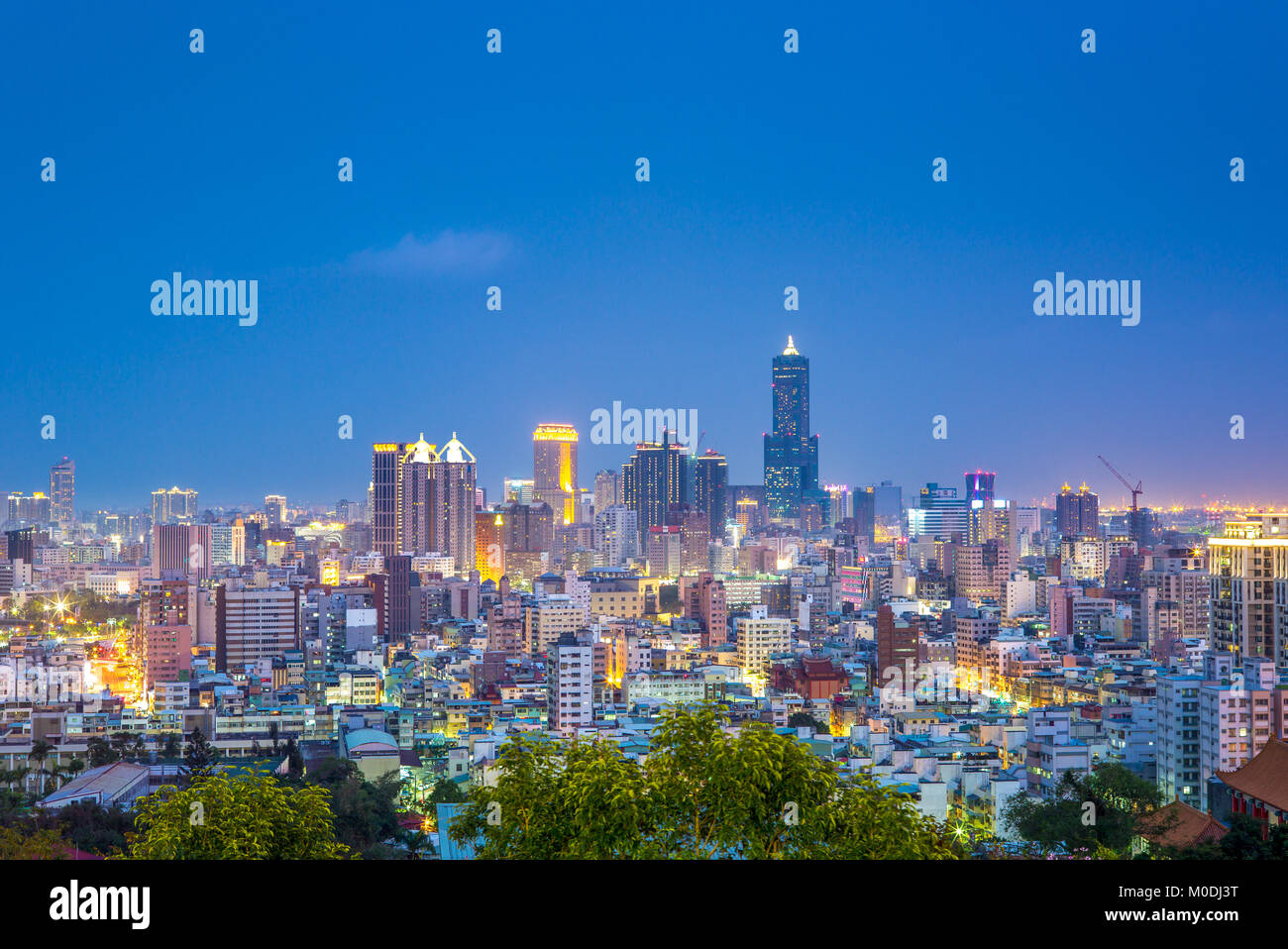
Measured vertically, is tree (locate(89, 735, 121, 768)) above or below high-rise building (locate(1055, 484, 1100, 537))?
below

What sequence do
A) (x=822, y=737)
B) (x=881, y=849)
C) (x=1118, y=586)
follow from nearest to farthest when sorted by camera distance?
(x=881, y=849), (x=822, y=737), (x=1118, y=586)

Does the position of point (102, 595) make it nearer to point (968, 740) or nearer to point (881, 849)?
point (968, 740)

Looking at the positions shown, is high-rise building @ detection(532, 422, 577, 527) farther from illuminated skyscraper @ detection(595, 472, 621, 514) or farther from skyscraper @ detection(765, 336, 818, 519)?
skyscraper @ detection(765, 336, 818, 519)

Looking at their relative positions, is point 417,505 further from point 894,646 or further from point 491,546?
point 894,646

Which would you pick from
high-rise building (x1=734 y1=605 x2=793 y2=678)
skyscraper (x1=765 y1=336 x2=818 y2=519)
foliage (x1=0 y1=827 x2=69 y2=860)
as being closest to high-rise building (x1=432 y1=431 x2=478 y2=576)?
skyscraper (x1=765 y1=336 x2=818 y2=519)

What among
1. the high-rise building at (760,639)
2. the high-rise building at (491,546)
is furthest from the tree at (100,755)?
the high-rise building at (491,546)
